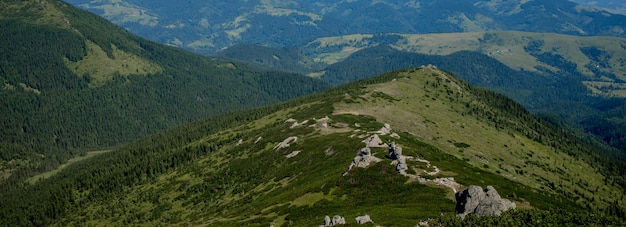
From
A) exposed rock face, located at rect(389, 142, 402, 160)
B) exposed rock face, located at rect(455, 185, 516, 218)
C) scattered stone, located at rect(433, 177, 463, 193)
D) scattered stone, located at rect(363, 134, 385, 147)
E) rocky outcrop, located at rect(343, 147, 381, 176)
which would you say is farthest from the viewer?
scattered stone, located at rect(363, 134, 385, 147)

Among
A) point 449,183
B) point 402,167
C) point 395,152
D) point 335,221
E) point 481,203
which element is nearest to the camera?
point 481,203

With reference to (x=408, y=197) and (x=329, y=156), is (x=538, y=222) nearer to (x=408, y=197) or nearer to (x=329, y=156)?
(x=408, y=197)

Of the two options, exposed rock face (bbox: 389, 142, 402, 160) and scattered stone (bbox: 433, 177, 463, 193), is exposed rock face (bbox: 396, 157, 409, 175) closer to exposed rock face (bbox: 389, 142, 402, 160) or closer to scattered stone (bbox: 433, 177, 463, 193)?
exposed rock face (bbox: 389, 142, 402, 160)

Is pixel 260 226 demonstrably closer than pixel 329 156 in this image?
Yes

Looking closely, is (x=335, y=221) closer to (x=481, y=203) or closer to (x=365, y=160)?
(x=481, y=203)

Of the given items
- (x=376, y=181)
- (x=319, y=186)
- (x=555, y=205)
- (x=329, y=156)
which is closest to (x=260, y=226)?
(x=319, y=186)

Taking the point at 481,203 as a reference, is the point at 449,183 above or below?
below

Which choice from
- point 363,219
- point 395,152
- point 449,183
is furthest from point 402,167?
point 363,219

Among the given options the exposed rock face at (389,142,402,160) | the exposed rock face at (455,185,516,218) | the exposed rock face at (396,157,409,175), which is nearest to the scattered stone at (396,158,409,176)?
the exposed rock face at (396,157,409,175)
